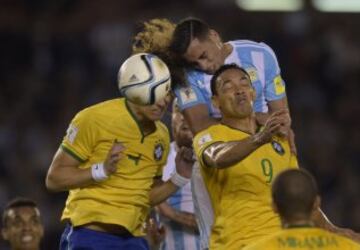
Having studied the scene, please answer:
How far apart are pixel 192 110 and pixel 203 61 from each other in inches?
11.0

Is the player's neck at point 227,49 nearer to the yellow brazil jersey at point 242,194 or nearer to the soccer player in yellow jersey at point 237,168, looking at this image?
the soccer player in yellow jersey at point 237,168

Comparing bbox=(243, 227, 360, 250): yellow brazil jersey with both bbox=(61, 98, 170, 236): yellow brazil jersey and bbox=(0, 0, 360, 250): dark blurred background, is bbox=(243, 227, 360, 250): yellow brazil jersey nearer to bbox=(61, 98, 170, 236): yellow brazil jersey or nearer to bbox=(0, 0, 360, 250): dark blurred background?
bbox=(61, 98, 170, 236): yellow brazil jersey

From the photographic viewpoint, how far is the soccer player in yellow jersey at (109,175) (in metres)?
7.78

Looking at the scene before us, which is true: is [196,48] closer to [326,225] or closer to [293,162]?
[293,162]

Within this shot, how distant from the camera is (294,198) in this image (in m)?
6.07

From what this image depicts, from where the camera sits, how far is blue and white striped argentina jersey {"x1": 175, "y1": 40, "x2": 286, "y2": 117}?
8.05 metres

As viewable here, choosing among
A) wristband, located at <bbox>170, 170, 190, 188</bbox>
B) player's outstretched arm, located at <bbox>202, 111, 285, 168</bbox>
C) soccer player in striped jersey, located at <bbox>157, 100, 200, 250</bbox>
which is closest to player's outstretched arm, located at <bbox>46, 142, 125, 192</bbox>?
wristband, located at <bbox>170, 170, 190, 188</bbox>

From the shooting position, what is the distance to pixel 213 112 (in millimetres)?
8070

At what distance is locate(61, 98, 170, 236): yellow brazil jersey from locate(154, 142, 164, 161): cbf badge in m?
0.03

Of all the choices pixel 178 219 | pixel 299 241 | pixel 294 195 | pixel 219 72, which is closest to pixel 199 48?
pixel 219 72

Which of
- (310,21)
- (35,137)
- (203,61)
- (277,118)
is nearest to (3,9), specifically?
(35,137)

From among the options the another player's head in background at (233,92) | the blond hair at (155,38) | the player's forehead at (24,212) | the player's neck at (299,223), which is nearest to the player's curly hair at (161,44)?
the blond hair at (155,38)

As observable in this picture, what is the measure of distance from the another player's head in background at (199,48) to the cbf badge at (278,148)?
0.64 m

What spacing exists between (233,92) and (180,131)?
5.15ft
